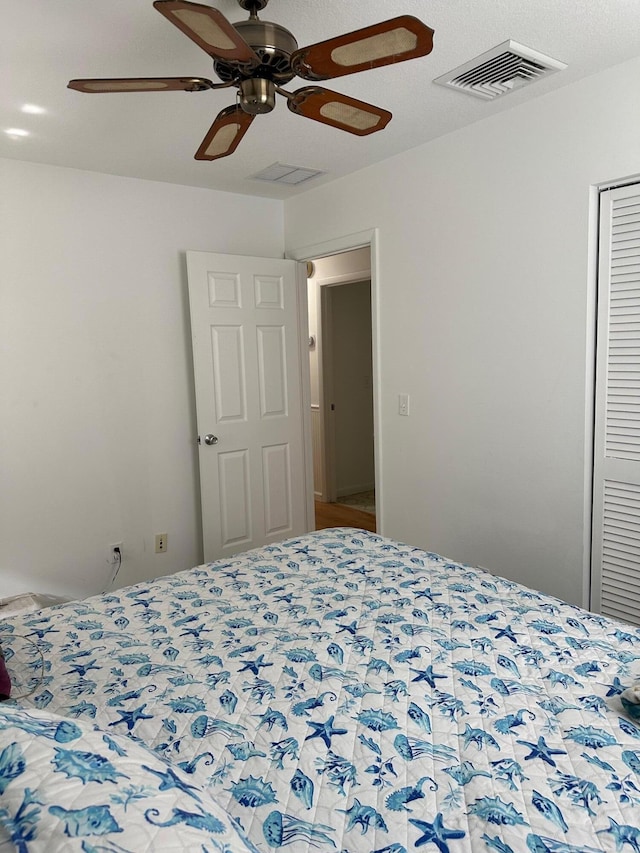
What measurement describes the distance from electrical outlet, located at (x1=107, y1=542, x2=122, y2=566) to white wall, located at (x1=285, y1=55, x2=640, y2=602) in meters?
1.56

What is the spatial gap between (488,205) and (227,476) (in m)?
2.16

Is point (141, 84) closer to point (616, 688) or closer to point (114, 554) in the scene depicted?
point (616, 688)

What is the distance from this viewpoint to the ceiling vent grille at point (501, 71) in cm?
218

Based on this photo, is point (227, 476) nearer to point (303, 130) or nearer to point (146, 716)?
point (303, 130)

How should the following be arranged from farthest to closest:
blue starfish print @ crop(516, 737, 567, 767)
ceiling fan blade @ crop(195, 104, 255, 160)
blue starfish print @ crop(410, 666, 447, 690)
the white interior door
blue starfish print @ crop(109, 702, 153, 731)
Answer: the white interior door, ceiling fan blade @ crop(195, 104, 255, 160), blue starfish print @ crop(410, 666, 447, 690), blue starfish print @ crop(109, 702, 153, 731), blue starfish print @ crop(516, 737, 567, 767)

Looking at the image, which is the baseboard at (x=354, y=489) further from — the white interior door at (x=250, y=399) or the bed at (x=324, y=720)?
the bed at (x=324, y=720)

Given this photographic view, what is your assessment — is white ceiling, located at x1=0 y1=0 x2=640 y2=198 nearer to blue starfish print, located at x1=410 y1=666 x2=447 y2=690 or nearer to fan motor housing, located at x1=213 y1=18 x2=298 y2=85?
fan motor housing, located at x1=213 y1=18 x2=298 y2=85

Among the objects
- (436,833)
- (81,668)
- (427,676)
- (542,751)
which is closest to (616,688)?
(542,751)

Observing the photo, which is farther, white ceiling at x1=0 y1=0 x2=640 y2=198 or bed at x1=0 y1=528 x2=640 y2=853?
white ceiling at x1=0 y1=0 x2=640 y2=198

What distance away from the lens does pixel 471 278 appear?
297 cm

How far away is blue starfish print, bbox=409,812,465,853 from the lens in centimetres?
100

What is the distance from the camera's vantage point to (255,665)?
1544 millimetres

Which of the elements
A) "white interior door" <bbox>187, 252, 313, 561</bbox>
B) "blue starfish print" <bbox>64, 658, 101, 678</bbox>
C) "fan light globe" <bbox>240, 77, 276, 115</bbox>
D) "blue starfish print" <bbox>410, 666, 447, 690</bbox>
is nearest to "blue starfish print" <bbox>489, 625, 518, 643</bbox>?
"blue starfish print" <bbox>410, 666, 447, 690</bbox>

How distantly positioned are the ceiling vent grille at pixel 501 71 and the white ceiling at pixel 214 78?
4 cm
